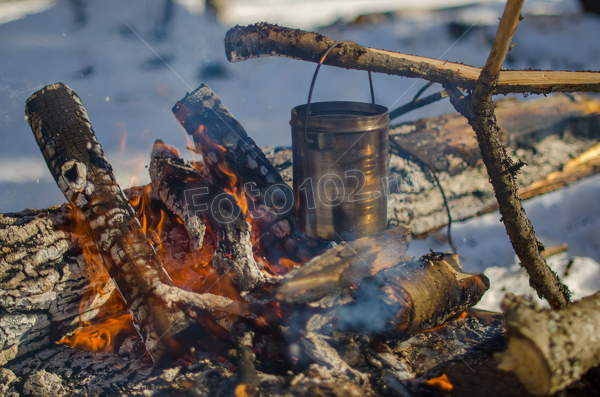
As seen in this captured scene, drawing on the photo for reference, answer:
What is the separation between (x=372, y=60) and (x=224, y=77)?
6.55 metres

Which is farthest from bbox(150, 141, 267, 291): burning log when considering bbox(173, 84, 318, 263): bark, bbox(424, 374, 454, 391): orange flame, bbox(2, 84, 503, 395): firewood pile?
bbox(424, 374, 454, 391): orange flame

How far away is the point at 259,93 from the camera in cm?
804

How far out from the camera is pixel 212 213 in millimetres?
2635

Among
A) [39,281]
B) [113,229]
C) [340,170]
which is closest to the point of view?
[39,281]

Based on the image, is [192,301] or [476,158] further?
[476,158]

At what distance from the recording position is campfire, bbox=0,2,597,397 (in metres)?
1.67

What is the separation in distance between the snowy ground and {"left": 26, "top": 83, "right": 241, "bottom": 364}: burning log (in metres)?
2.23

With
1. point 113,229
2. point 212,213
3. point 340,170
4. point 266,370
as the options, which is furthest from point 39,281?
point 340,170

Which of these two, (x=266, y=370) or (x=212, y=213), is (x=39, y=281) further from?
(x=266, y=370)

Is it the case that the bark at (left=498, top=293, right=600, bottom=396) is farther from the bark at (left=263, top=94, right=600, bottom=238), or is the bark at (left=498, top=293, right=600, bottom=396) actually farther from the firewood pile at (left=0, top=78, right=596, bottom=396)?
the bark at (left=263, top=94, right=600, bottom=238)

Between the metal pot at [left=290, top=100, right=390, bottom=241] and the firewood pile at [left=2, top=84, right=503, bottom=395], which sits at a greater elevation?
the metal pot at [left=290, top=100, right=390, bottom=241]

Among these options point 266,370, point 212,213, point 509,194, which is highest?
point 212,213

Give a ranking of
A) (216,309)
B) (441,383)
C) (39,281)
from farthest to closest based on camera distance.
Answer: (39,281), (216,309), (441,383)

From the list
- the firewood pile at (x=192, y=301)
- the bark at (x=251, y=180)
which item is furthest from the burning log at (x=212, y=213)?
the bark at (x=251, y=180)
